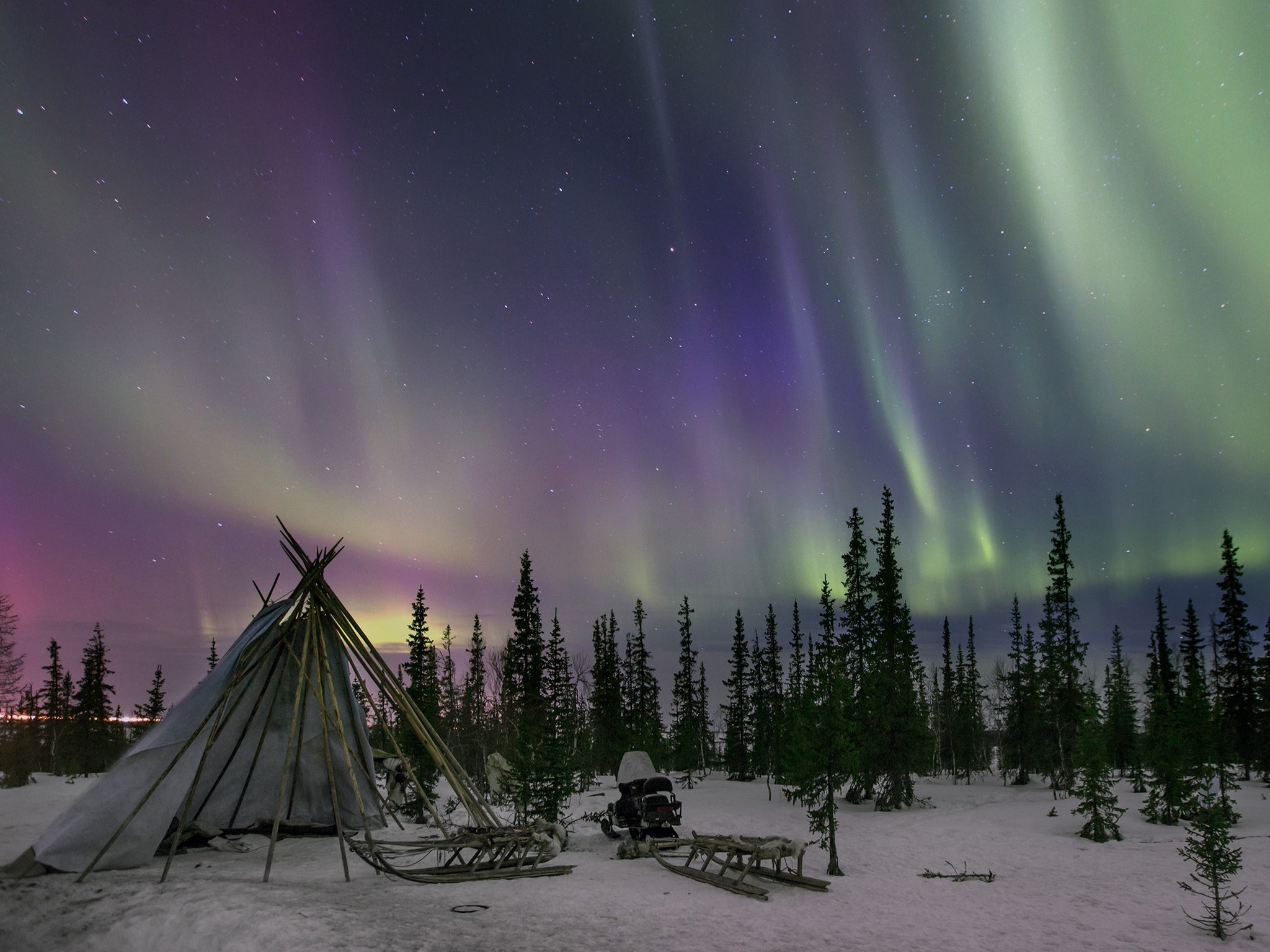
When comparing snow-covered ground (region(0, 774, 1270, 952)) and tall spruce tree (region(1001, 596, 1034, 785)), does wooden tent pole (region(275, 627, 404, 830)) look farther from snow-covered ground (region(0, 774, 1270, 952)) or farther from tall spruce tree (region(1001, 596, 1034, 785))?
tall spruce tree (region(1001, 596, 1034, 785))

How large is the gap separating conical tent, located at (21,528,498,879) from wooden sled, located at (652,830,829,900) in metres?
4.69

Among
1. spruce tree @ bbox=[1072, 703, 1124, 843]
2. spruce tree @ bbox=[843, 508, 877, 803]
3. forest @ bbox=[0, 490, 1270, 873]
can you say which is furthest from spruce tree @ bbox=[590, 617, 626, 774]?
spruce tree @ bbox=[1072, 703, 1124, 843]

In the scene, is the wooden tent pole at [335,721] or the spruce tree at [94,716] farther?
the spruce tree at [94,716]

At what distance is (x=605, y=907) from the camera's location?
421 inches

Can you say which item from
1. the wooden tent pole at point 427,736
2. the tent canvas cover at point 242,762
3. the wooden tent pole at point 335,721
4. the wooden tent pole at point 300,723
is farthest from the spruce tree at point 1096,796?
the wooden tent pole at point 300,723

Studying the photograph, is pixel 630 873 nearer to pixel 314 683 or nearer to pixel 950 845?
pixel 314 683

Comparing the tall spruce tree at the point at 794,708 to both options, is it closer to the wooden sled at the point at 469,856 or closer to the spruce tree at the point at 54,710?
the wooden sled at the point at 469,856

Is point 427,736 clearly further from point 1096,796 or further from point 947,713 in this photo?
point 947,713

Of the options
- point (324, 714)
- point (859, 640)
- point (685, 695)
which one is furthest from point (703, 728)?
point (324, 714)

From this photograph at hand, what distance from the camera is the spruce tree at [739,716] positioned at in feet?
162

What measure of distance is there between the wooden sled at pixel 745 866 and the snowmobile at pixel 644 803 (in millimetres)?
1744

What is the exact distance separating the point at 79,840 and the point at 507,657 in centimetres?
3153

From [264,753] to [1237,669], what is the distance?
55349 millimetres

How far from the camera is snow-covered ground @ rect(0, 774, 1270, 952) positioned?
27.6ft
